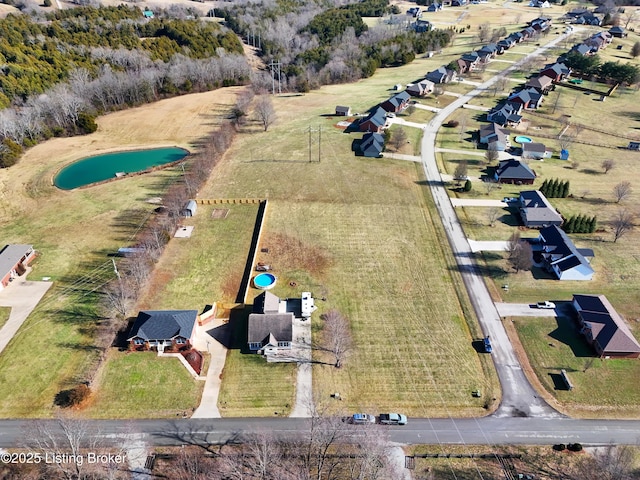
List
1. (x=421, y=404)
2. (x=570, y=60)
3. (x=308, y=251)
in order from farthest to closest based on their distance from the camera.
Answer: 1. (x=570, y=60)
2. (x=308, y=251)
3. (x=421, y=404)

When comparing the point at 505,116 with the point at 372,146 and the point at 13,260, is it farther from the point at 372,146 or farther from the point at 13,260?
the point at 13,260

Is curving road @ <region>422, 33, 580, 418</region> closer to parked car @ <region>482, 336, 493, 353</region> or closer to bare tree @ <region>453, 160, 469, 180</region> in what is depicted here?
parked car @ <region>482, 336, 493, 353</region>

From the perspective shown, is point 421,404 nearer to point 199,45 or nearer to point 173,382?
point 173,382

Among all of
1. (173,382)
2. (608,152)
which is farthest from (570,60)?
(173,382)

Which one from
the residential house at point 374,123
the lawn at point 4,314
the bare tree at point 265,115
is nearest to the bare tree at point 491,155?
the residential house at point 374,123

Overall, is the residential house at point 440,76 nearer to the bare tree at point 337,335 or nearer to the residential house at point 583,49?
the residential house at point 583,49

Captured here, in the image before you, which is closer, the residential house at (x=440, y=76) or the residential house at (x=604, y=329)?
the residential house at (x=604, y=329)

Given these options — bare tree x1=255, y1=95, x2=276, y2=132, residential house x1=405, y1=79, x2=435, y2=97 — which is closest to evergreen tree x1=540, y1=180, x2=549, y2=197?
residential house x1=405, y1=79, x2=435, y2=97
